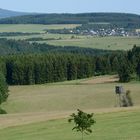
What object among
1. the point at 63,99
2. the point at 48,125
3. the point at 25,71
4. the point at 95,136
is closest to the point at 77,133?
the point at 95,136

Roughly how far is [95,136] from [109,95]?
127ft

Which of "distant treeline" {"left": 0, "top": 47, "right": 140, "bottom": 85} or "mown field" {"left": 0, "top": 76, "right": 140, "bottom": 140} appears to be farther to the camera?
"distant treeline" {"left": 0, "top": 47, "right": 140, "bottom": 85}

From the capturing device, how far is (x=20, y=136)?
126ft

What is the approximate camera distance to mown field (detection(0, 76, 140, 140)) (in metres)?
37.4

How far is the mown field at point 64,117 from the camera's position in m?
37.4

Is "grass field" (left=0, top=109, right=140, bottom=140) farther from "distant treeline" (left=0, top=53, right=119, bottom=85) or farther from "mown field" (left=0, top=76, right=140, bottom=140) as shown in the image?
"distant treeline" (left=0, top=53, right=119, bottom=85)

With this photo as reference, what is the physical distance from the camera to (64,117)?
48.2 meters

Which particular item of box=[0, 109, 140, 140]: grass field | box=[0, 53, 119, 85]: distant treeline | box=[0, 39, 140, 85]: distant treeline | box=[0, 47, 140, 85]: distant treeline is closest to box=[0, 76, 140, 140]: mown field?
box=[0, 109, 140, 140]: grass field

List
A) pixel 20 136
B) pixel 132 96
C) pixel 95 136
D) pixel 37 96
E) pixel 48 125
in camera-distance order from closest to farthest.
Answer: pixel 95 136
pixel 20 136
pixel 48 125
pixel 132 96
pixel 37 96

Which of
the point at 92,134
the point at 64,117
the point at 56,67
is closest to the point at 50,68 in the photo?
the point at 56,67

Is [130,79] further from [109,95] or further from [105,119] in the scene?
[105,119]

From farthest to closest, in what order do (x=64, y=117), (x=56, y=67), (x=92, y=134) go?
(x=56, y=67)
(x=64, y=117)
(x=92, y=134)

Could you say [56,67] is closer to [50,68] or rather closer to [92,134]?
[50,68]

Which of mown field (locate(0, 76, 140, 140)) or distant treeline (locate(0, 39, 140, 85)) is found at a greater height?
mown field (locate(0, 76, 140, 140))
